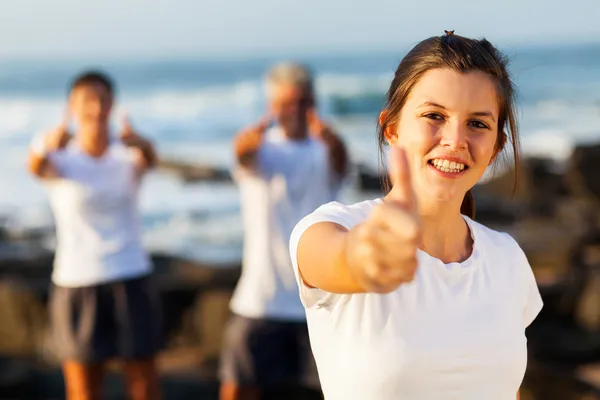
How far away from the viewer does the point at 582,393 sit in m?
4.58

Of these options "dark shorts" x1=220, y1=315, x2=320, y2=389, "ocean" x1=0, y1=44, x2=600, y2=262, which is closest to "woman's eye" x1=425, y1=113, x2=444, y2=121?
"dark shorts" x1=220, y1=315, x2=320, y2=389

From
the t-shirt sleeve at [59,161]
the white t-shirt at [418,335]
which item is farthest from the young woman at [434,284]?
the t-shirt sleeve at [59,161]

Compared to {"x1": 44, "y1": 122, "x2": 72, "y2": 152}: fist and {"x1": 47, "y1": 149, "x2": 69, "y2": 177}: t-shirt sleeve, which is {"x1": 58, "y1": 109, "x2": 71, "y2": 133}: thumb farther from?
{"x1": 47, "y1": 149, "x2": 69, "y2": 177}: t-shirt sleeve

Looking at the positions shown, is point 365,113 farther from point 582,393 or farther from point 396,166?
point 396,166

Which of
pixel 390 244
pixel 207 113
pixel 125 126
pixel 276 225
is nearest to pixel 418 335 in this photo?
pixel 390 244

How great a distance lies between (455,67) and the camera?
1694 mm

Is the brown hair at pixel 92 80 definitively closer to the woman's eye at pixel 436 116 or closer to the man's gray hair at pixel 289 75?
the man's gray hair at pixel 289 75

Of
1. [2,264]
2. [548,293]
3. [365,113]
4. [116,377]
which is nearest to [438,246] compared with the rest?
[116,377]

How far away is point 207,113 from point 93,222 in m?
21.0

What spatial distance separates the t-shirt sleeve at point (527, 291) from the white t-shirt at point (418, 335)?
0.11 m

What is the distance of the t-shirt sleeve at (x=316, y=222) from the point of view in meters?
1.61

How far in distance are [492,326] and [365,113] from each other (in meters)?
22.3

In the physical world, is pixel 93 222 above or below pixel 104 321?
above

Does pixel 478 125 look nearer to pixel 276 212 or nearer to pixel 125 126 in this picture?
pixel 276 212
